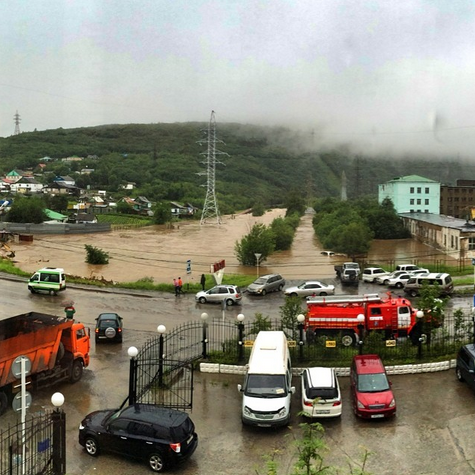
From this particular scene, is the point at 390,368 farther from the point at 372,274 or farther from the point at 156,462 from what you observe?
the point at 372,274

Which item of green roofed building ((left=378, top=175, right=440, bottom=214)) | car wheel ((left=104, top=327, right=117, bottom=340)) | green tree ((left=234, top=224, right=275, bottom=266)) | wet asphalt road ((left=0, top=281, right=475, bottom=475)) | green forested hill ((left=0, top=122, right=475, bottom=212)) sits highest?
green forested hill ((left=0, top=122, right=475, bottom=212))

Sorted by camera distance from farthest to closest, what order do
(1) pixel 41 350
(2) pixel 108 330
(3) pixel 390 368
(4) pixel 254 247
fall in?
1. (4) pixel 254 247
2. (2) pixel 108 330
3. (3) pixel 390 368
4. (1) pixel 41 350

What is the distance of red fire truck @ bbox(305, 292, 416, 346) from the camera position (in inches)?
621

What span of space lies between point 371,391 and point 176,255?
4106 cm

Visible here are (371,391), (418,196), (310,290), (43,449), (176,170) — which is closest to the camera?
(43,449)

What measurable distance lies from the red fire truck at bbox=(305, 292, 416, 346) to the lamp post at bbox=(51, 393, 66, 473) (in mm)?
8722

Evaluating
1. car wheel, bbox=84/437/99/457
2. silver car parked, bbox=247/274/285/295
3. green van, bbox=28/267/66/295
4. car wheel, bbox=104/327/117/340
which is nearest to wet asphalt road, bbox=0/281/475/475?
car wheel, bbox=84/437/99/457

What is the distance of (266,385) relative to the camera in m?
11.0

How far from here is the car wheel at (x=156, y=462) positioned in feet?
29.2

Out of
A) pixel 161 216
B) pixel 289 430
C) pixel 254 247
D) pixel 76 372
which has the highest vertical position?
pixel 161 216

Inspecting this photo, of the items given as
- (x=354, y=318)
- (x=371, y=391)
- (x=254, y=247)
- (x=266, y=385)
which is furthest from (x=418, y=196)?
(x=266, y=385)

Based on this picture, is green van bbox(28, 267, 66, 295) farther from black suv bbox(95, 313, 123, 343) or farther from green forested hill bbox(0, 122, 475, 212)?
green forested hill bbox(0, 122, 475, 212)

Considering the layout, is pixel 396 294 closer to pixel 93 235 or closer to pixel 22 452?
pixel 22 452

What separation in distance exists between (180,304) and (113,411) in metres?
13.8
